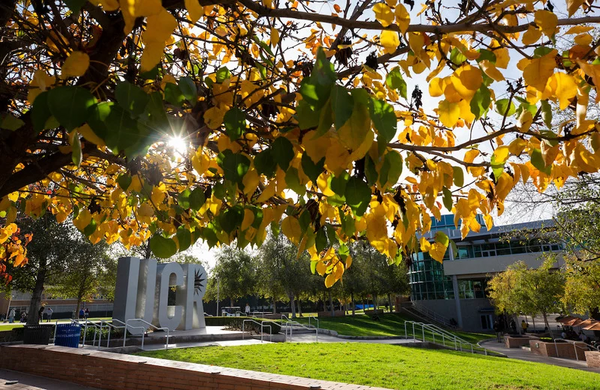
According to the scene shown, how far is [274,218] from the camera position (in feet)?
5.86

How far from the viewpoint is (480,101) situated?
1.31m

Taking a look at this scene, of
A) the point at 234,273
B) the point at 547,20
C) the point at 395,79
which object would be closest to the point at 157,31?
the point at 395,79

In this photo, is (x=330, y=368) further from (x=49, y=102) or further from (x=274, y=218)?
(x=49, y=102)

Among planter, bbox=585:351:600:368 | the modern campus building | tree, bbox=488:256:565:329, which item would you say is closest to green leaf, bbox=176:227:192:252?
planter, bbox=585:351:600:368

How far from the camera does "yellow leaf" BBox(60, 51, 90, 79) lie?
1.19 metres

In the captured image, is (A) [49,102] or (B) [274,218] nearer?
(A) [49,102]

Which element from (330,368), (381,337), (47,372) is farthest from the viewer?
(381,337)

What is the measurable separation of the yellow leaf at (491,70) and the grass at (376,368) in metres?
6.87

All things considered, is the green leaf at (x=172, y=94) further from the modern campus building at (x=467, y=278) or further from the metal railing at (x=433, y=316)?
the metal railing at (x=433, y=316)

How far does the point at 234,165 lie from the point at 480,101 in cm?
92

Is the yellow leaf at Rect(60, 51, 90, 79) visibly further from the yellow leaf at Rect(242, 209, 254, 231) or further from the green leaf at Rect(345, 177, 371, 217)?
the green leaf at Rect(345, 177, 371, 217)

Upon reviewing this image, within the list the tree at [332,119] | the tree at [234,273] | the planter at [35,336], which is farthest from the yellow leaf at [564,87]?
the tree at [234,273]

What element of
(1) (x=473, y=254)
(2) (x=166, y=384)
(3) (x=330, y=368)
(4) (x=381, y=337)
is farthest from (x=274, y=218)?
(1) (x=473, y=254)

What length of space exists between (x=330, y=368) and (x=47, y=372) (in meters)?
5.73
